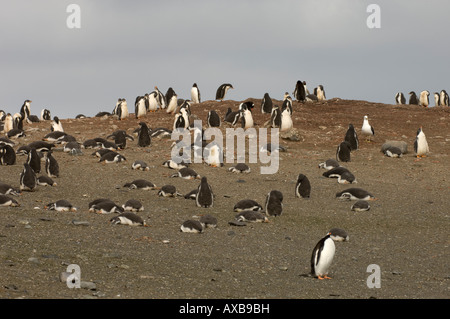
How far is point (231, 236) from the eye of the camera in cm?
1404

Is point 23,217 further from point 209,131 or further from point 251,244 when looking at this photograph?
point 209,131

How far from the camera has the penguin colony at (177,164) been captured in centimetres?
1459

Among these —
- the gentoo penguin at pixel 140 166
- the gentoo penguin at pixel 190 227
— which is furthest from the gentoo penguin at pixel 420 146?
the gentoo penguin at pixel 190 227

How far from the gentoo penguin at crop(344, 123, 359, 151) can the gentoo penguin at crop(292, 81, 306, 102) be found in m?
7.80

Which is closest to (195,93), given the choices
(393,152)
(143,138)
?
(143,138)

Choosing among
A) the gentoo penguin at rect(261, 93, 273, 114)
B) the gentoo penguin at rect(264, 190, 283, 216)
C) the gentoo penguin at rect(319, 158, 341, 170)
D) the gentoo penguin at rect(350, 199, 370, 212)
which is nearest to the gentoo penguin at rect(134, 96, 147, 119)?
the gentoo penguin at rect(261, 93, 273, 114)

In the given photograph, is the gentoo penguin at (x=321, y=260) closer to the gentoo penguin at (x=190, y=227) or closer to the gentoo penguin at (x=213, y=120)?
the gentoo penguin at (x=190, y=227)

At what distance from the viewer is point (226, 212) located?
1652 cm

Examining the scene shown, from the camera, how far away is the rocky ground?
9.96m

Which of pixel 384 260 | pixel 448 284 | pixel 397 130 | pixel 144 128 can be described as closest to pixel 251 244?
pixel 384 260

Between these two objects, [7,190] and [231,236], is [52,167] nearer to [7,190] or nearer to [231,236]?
[7,190]
